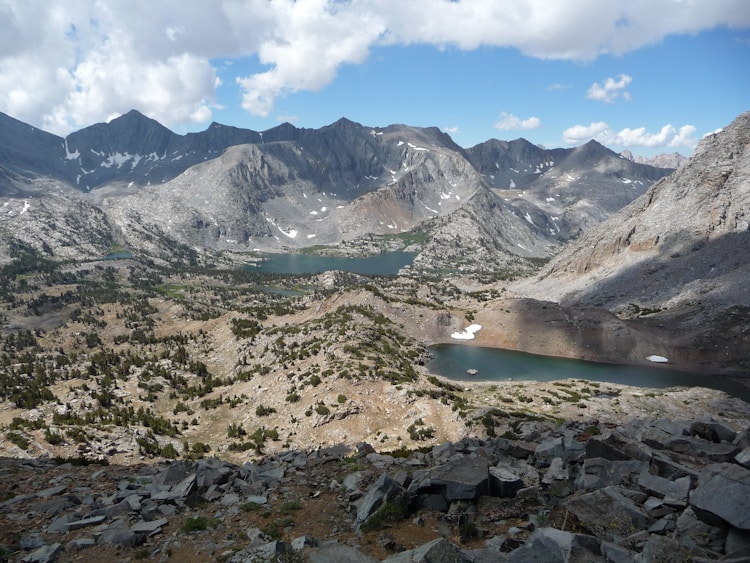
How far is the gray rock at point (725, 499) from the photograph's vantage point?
12.0 metres

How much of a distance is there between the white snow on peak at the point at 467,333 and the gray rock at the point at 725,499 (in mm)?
103787

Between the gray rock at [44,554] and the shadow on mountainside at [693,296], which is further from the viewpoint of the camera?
the shadow on mountainside at [693,296]

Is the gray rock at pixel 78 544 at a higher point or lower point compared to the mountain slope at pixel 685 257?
lower

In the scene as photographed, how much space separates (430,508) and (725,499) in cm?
998

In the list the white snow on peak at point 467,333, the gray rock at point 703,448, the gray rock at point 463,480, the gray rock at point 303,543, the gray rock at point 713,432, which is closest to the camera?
the gray rock at point 303,543

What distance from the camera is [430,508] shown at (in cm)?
1781

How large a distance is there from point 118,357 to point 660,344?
12582 cm

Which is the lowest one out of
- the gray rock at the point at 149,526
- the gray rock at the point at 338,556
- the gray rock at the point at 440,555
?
the gray rock at the point at 149,526


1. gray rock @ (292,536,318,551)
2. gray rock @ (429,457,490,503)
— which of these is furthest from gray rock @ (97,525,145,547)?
gray rock @ (429,457,490,503)

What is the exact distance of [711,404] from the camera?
203 feet

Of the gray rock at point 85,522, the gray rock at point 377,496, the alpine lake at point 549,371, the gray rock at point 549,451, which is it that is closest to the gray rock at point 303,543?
the gray rock at point 377,496

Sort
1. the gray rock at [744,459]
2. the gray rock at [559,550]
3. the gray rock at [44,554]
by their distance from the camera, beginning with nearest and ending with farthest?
the gray rock at [559,550], the gray rock at [44,554], the gray rock at [744,459]

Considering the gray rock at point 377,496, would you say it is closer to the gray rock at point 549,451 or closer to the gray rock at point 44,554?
the gray rock at point 549,451

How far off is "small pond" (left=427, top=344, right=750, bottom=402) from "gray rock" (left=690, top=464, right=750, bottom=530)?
74.4m
